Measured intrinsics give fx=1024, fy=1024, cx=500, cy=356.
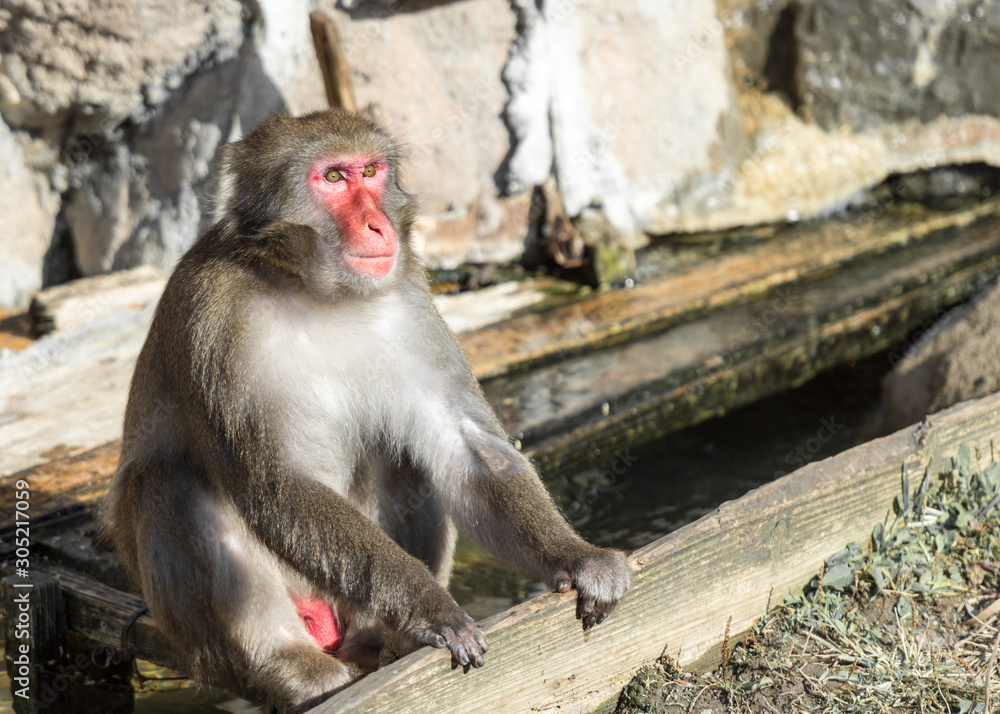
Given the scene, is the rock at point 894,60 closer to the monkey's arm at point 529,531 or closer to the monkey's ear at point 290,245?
the monkey's arm at point 529,531

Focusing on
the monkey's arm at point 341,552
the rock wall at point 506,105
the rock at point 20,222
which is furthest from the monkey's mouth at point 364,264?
the rock at point 20,222

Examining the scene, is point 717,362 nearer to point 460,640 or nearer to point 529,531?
point 529,531

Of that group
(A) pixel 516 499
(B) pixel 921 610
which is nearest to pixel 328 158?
(A) pixel 516 499

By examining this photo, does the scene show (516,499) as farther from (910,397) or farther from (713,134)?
(713,134)

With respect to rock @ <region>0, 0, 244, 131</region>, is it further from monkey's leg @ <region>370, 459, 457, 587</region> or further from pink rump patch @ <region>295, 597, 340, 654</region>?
pink rump patch @ <region>295, 597, 340, 654</region>

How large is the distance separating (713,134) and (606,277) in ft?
5.79

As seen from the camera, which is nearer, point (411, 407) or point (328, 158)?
point (328, 158)

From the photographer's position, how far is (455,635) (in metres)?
1.90

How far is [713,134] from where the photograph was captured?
657cm

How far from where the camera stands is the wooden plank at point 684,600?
1.90 meters

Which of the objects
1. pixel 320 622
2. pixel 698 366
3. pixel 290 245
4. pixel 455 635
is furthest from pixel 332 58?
pixel 455 635

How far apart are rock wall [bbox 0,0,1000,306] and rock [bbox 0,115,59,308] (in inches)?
0.5

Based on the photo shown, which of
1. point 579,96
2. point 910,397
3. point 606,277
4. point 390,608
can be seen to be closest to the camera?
point 390,608

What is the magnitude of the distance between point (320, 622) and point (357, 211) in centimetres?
98
